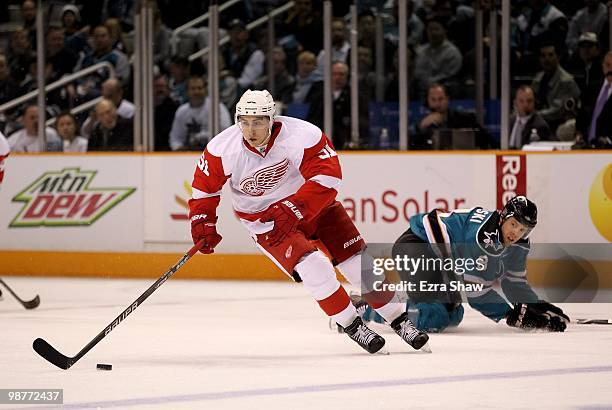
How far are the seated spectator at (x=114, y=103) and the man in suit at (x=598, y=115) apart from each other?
3122mm

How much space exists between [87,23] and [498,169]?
3.51 m

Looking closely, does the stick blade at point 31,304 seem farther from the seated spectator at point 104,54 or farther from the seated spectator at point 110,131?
the seated spectator at point 104,54

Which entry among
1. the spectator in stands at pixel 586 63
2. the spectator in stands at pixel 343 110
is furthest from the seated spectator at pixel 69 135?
the spectator in stands at pixel 586 63

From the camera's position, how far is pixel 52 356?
4.89 metres

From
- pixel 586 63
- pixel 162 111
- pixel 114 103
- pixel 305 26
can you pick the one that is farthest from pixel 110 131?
pixel 586 63

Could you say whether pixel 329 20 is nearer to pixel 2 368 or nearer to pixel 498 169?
pixel 498 169

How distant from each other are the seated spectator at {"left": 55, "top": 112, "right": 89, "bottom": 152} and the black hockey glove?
4223mm

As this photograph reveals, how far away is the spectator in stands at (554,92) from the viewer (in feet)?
27.6

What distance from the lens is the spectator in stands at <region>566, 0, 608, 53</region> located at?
845 cm

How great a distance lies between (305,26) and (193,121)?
3.33 feet

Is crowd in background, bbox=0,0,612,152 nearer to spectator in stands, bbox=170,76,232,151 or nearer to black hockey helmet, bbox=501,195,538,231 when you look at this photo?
spectator in stands, bbox=170,76,232,151

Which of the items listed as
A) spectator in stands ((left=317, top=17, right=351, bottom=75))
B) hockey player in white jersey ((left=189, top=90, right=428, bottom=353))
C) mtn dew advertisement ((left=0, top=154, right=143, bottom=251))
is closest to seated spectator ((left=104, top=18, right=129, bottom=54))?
mtn dew advertisement ((left=0, top=154, right=143, bottom=251))

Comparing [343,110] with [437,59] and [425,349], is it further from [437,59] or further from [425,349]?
[425,349]

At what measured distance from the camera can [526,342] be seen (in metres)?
5.72
